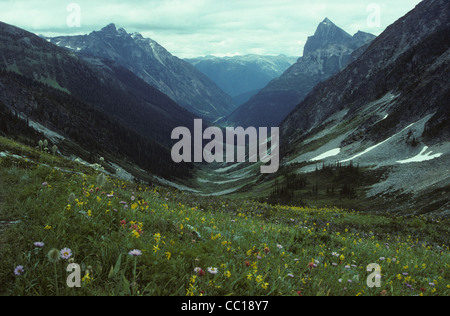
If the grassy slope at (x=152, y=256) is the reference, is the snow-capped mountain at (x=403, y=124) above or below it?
above

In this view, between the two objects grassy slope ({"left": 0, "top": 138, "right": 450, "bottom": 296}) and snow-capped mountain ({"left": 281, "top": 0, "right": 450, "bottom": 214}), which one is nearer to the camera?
grassy slope ({"left": 0, "top": 138, "right": 450, "bottom": 296})

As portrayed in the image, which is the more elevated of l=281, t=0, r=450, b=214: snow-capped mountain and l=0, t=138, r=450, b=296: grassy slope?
l=281, t=0, r=450, b=214: snow-capped mountain

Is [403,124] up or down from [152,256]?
up

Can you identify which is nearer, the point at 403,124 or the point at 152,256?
the point at 152,256

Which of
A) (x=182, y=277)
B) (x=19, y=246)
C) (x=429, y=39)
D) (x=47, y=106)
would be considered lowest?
(x=182, y=277)

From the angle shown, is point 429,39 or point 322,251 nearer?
point 322,251

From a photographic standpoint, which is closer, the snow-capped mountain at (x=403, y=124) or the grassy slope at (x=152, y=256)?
the grassy slope at (x=152, y=256)

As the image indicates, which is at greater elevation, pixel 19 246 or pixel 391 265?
pixel 19 246
